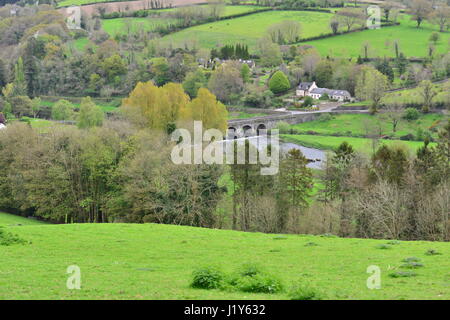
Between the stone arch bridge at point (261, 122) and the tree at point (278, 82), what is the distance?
17621 millimetres

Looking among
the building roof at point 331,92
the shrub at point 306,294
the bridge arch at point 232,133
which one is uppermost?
the building roof at point 331,92

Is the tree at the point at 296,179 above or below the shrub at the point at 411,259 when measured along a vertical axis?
above

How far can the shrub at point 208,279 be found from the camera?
2288 cm

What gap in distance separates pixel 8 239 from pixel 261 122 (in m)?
83.1

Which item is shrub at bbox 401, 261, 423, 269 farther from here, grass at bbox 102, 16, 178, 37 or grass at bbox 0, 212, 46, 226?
grass at bbox 102, 16, 178, 37

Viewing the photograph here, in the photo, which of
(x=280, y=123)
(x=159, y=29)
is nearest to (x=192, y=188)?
(x=280, y=123)

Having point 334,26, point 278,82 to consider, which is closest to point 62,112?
point 278,82

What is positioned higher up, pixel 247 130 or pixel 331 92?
pixel 331 92

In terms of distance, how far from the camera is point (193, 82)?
5330 inches

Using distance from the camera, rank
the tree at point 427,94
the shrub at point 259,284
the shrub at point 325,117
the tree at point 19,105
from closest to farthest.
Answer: the shrub at point 259,284, the tree at point 427,94, the shrub at point 325,117, the tree at point 19,105

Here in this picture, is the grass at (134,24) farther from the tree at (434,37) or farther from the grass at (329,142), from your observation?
the grass at (329,142)

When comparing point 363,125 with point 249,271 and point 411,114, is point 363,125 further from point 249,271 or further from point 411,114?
point 249,271

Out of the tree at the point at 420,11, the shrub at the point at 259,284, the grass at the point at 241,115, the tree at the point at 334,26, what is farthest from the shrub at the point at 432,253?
the tree at the point at 420,11

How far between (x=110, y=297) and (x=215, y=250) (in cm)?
1376
